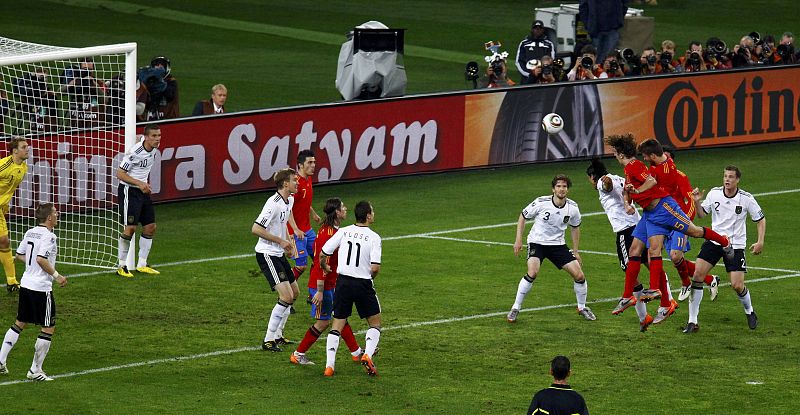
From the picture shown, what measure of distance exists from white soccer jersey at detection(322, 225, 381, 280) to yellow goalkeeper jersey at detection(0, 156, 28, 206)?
6171mm

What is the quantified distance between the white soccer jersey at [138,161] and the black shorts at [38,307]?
5741 millimetres

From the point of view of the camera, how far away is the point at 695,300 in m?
17.9

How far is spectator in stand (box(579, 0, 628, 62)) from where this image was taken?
3662 centimetres

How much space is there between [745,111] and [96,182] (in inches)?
600

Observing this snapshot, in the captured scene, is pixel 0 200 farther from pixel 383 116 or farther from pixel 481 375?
pixel 383 116

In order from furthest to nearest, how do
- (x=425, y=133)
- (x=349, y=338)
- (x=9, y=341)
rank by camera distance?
(x=425, y=133)
(x=349, y=338)
(x=9, y=341)

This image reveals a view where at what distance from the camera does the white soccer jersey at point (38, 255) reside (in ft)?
50.9

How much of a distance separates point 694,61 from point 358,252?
18483 mm

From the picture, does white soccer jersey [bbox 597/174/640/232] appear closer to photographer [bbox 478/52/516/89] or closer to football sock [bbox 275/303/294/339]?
football sock [bbox 275/303/294/339]

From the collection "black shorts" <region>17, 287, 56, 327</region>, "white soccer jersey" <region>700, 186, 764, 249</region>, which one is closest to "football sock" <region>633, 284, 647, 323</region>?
"white soccer jersey" <region>700, 186, 764, 249</region>

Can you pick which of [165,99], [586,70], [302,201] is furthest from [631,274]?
[586,70]

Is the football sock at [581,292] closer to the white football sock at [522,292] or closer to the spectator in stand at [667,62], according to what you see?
the white football sock at [522,292]

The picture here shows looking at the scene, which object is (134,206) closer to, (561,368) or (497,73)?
(561,368)

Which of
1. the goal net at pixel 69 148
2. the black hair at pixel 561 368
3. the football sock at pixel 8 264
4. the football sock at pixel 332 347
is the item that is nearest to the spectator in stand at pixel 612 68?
the goal net at pixel 69 148
